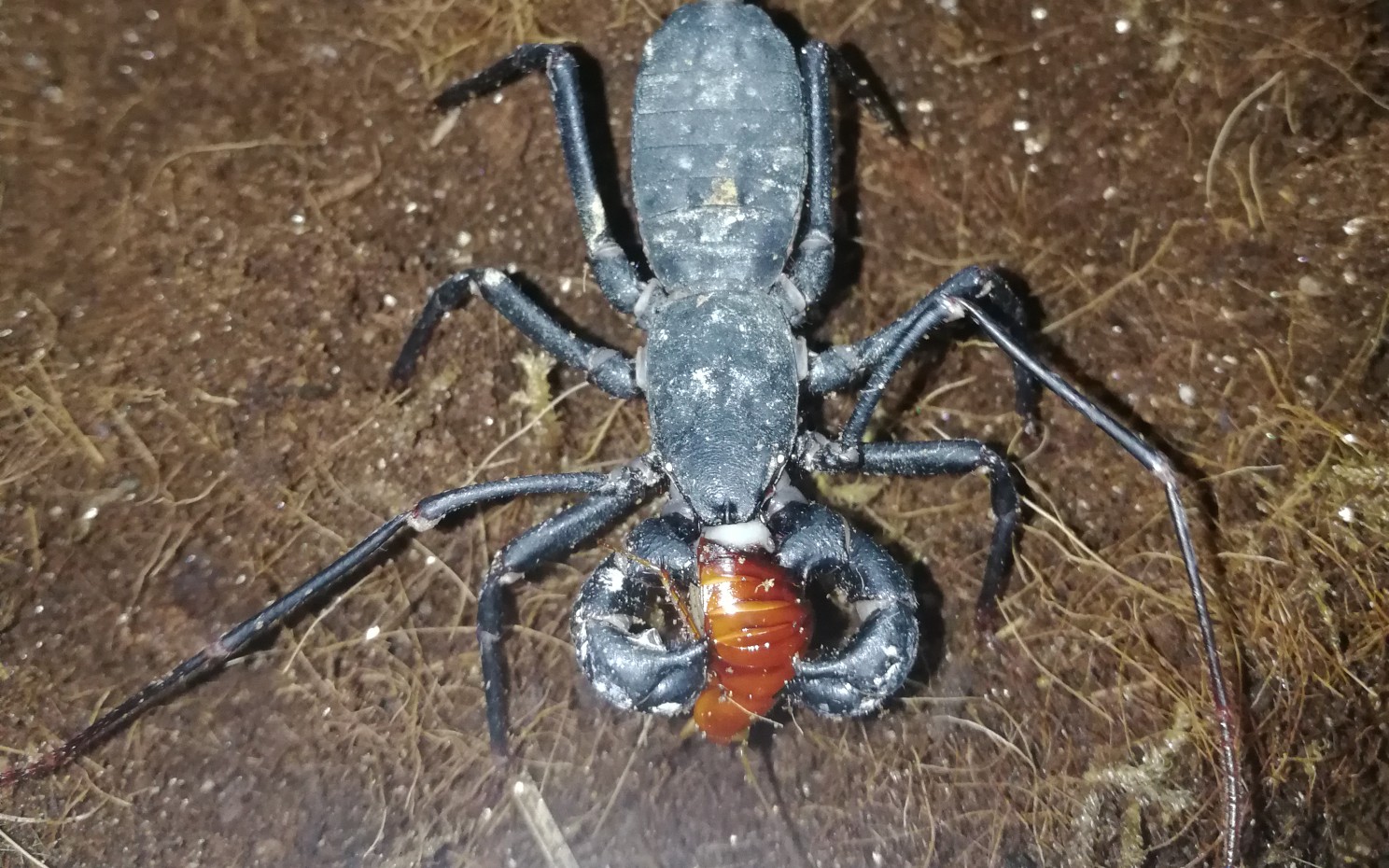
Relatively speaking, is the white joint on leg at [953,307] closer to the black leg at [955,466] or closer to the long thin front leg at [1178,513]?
the long thin front leg at [1178,513]

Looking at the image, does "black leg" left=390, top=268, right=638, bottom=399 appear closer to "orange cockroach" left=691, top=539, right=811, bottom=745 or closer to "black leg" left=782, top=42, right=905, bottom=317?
"black leg" left=782, top=42, right=905, bottom=317

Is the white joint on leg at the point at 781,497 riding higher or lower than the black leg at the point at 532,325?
lower

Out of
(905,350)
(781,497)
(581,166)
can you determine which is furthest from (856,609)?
(581,166)

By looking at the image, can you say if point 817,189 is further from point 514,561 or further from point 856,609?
point 514,561

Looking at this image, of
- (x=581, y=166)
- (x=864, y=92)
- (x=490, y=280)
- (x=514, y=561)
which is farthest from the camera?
(x=864, y=92)

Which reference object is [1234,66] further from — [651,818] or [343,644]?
[343,644]

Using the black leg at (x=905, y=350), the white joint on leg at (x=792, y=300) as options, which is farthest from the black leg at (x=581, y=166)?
the black leg at (x=905, y=350)

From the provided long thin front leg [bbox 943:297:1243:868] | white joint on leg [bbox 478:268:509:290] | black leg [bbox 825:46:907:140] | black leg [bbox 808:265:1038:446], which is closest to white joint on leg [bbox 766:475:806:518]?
black leg [bbox 808:265:1038:446]
